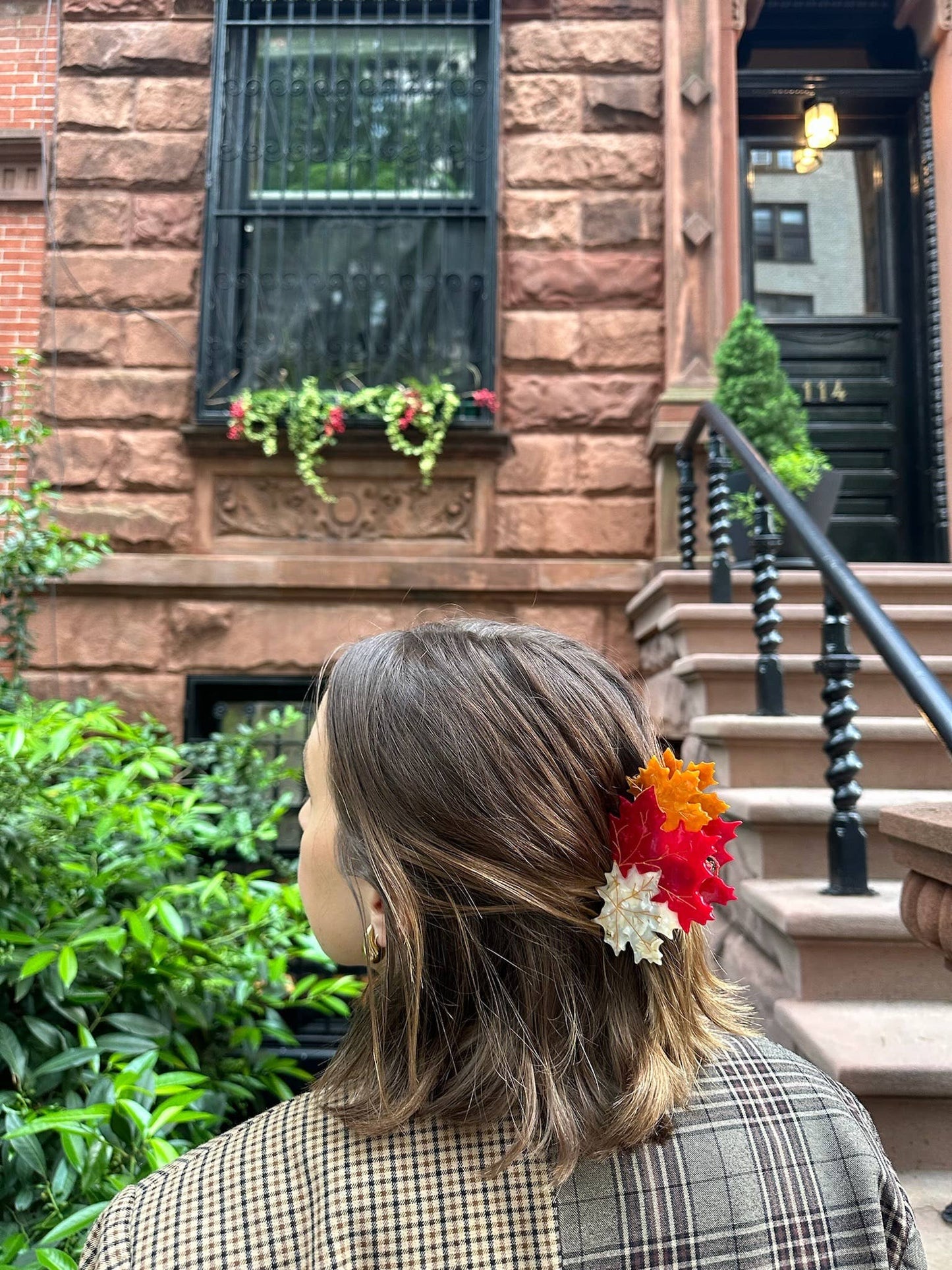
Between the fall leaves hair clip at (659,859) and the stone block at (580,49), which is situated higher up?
the stone block at (580,49)

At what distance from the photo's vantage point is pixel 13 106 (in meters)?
5.43

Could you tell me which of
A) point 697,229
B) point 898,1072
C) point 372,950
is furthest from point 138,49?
point 898,1072

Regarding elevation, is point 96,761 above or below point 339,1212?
above

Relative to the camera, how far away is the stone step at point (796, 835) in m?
→ 2.80

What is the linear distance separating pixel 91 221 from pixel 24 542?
7.66ft

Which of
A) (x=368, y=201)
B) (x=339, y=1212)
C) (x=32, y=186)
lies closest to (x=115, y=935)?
(x=339, y=1212)

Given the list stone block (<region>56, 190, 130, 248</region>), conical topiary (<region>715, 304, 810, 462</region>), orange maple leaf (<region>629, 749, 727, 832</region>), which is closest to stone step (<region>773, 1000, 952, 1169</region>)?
orange maple leaf (<region>629, 749, 727, 832</region>)

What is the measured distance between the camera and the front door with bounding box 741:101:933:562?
6059mm

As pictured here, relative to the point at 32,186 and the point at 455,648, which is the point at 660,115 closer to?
the point at 32,186

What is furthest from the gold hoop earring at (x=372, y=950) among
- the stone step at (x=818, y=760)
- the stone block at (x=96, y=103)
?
the stone block at (x=96, y=103)

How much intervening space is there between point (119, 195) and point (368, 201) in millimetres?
1452

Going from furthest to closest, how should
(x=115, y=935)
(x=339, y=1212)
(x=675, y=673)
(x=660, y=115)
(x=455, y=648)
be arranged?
1. (x=660, y=115)
2. (x=675, y=673)
3. (x=115, y=935)
4. (x=455, y=648)
5. (x=339, y=1212)

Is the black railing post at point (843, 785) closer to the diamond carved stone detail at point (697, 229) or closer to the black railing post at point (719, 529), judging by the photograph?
the black railing post at point (719, 529)

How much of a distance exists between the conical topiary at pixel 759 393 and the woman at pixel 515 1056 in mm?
4017
